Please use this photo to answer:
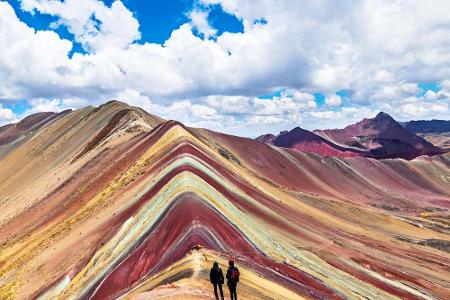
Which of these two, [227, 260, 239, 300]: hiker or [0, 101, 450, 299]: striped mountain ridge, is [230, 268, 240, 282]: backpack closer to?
[227, 260, 239, 300]: hiker

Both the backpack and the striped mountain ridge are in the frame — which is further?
the striped mountain ridge

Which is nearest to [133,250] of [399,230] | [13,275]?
[13,275]

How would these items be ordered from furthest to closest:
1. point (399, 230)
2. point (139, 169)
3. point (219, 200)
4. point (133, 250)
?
point (399, 230) → point (139, 169) → point (219, 200) → point (133, 250)

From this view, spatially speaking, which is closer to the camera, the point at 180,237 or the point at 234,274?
the point at 234,274

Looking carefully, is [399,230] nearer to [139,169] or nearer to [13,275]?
[139,169]

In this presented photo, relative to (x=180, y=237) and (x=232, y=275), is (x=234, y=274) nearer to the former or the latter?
(x=232, y=275)

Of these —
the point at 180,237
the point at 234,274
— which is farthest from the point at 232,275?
the point at 180,237

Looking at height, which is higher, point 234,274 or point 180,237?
point 234,274

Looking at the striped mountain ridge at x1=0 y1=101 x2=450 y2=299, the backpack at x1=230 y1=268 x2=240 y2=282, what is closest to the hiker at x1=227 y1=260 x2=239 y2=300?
the backpack at x1=230 y1=268 x2=240 y2=282
